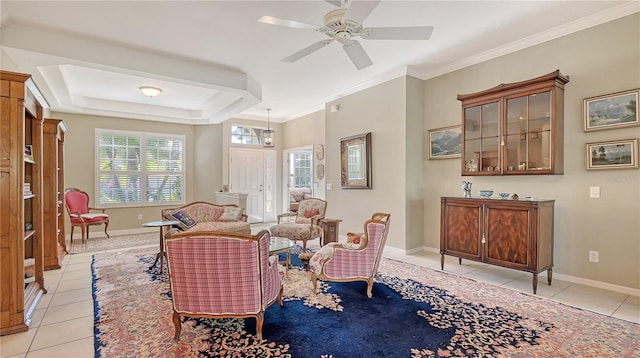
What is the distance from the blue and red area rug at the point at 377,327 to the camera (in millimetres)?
2125

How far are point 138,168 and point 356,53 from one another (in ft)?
A: 20.1

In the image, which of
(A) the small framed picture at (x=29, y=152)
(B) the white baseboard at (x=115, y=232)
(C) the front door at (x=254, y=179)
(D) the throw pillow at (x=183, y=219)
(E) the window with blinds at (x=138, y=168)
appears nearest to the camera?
(A) the small framed picture at (x=29, y=152)

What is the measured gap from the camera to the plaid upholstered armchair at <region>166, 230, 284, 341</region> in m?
2.08

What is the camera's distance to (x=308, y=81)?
5.42m

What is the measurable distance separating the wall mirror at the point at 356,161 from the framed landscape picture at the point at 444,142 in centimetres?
104

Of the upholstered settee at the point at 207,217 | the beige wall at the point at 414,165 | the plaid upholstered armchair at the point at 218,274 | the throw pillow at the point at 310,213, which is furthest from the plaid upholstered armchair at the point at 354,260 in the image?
the throw pillow at the point at 310,213

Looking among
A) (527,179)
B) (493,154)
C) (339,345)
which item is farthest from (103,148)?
(527,179)

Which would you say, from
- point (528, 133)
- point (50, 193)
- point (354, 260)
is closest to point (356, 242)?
point (354, 260)

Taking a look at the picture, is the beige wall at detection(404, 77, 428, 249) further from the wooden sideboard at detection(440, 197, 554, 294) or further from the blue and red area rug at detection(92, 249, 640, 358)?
the blue and red area rug at detection(92, 249, 640, 358)

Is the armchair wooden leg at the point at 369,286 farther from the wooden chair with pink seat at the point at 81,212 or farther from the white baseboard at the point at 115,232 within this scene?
the white baseboard at the point at 115,232

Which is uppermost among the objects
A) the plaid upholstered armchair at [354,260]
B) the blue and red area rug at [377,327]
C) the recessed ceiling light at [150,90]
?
the recessed ceiling light at [150,90]

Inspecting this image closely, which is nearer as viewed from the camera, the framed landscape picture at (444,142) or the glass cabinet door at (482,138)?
the glass cabinet door at (482,138)

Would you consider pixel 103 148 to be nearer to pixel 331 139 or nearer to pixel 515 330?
pixel 331 139

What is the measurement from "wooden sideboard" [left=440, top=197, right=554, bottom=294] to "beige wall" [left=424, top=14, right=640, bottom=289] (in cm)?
28
